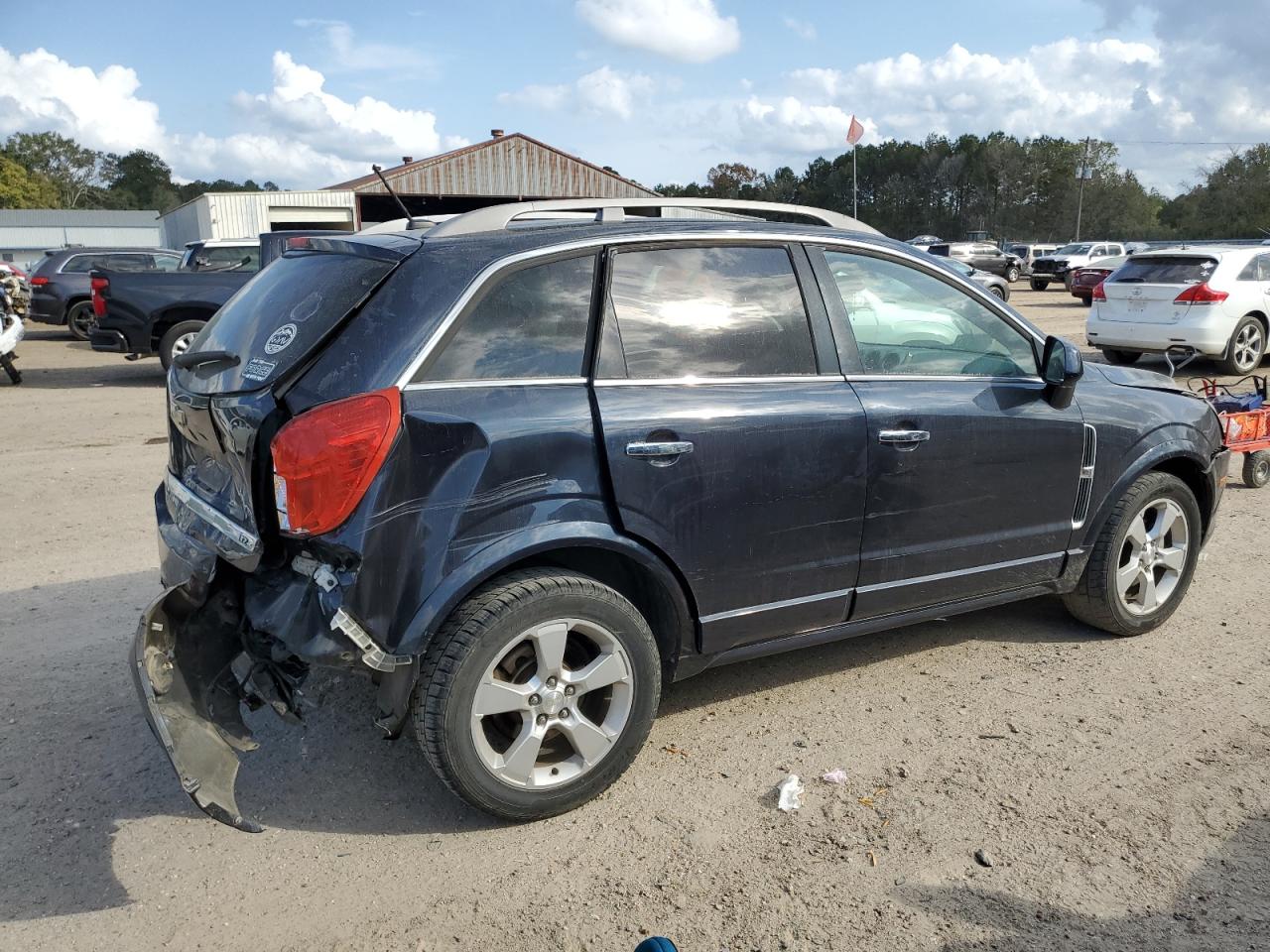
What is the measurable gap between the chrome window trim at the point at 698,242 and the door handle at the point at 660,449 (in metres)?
0.68

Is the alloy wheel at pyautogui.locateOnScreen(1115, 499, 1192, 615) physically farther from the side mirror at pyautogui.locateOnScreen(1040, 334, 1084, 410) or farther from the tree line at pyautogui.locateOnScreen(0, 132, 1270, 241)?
the tree line at pyautogui.locateOnScreen(0, 132, 1270, 241)

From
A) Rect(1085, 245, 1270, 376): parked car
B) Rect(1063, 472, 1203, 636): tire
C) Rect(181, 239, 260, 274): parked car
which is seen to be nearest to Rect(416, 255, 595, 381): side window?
Rect(1063, 472, 1203, 636): tire

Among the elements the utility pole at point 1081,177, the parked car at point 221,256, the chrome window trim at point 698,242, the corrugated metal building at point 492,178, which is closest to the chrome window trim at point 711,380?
the chrome window trim at point 698,242

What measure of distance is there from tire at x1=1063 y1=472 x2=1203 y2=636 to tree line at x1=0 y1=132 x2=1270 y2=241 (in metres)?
60.5

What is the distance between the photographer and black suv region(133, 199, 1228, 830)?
2898 mm

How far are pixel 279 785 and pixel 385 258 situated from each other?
180cm

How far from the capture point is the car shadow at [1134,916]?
2.64 m

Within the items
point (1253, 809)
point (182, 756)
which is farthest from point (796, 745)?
point (182, 756)

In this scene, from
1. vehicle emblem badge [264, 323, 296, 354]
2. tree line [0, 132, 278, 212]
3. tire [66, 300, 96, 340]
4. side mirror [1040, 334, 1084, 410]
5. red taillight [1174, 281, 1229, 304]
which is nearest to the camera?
vehicle emblem badge [264, 323, 296, 354]

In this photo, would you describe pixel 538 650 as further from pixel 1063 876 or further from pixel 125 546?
pixel 125 546

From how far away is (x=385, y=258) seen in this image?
10.5 feet

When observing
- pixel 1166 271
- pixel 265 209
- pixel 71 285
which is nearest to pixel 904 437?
pixel 1166 271

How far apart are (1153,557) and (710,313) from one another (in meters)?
2.57

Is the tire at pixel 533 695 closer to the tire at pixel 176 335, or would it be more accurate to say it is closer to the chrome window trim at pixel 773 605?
the chrome window trim at pixel 773 605
